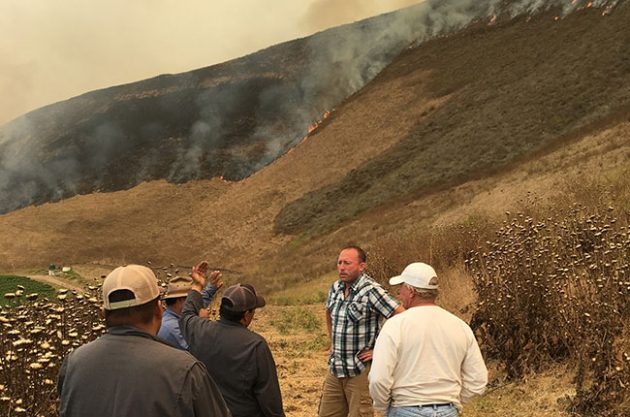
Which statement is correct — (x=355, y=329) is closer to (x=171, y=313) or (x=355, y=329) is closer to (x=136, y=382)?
(x=171, y=313)

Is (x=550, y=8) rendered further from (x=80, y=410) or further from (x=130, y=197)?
(x=80, y=410)

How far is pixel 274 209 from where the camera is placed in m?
45.5

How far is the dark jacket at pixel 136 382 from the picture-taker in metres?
2.65

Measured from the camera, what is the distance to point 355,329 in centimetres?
540

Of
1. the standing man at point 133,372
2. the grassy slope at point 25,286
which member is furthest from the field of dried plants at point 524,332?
the grassy slope at point 25,286

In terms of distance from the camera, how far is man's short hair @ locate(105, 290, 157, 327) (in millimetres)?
2820

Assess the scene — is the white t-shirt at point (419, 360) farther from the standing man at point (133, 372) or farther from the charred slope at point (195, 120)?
the charred slope at point (195, 120)

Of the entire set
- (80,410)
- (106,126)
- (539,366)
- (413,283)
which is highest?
(106,126)

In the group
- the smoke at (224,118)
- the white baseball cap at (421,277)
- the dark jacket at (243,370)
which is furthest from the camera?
the smoke at (224,118)

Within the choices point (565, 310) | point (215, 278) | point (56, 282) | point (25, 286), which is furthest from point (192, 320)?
point (56, 282)

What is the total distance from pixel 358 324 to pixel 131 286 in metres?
2.90

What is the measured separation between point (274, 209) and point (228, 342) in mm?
41328

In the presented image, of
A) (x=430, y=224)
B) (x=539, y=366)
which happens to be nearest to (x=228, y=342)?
Answer: (x=539, y=366)

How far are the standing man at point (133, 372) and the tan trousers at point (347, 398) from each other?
271cm
